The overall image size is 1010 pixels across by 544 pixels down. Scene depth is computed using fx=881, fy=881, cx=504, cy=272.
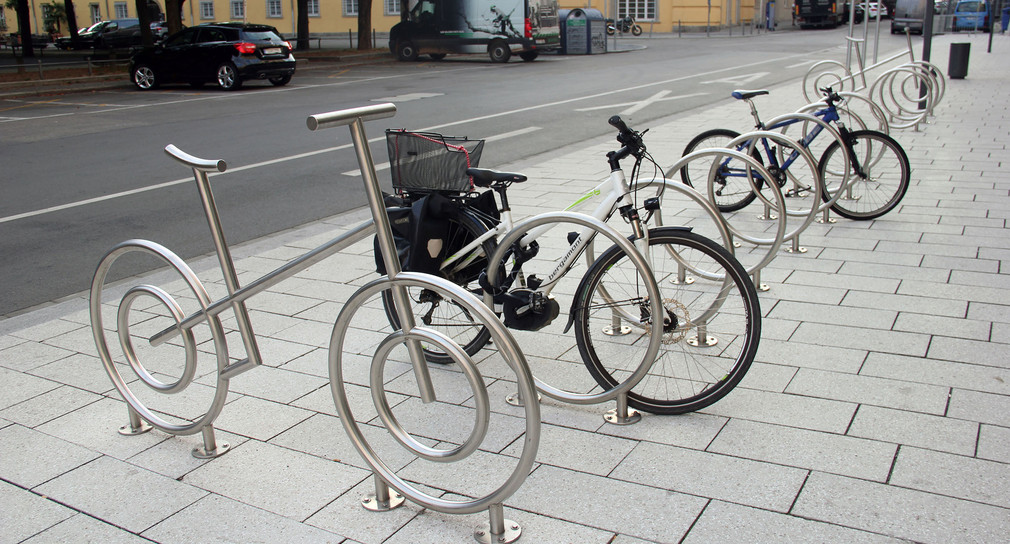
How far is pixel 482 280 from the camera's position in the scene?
149 inches

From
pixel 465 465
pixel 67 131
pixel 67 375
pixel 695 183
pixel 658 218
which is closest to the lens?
pixel 465 465

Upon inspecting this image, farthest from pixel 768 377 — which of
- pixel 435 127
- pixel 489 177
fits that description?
pixel 435 127

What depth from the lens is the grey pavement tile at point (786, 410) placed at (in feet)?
11.4

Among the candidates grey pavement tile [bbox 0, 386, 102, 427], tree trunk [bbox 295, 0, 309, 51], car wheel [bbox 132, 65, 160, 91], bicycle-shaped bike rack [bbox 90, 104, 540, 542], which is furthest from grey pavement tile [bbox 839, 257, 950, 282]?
tree trunk [bbox 295, 0, 309, 51]

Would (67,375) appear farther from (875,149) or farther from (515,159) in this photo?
(515,159)

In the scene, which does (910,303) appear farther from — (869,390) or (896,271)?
(869,390)

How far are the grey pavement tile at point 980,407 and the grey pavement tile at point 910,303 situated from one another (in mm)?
1086

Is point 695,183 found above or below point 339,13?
below

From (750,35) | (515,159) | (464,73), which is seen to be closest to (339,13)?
(750,35)

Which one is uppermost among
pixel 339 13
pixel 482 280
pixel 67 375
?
pixel 339 13

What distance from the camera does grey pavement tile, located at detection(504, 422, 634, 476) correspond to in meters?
3.23

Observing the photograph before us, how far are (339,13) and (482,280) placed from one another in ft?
171

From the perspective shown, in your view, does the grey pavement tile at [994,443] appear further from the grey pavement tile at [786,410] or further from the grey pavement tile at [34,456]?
the grey pavement tile at [34,456]

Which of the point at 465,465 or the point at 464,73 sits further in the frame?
the point at 464,73
